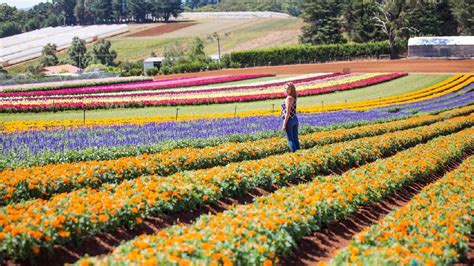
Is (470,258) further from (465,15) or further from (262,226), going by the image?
(465,15)

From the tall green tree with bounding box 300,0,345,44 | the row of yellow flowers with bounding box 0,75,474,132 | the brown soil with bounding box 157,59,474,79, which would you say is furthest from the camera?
the tall green tree with bounding box 300,0,345,44

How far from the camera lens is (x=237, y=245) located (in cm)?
793

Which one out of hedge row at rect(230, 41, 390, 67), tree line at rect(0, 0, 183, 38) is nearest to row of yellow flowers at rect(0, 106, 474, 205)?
hedge row at rect(230, 41, 390, 67)

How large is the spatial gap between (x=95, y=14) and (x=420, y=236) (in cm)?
18537

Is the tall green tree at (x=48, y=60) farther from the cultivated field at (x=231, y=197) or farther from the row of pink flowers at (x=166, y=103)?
the cultivated field at (x=231, y=197)

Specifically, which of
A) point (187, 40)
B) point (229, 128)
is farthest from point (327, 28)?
point (229, 128)

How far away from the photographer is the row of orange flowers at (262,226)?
24.2 ft

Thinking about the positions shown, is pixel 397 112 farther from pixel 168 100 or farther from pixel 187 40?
pixel 187 40

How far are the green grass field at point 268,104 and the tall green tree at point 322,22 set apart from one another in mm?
37681

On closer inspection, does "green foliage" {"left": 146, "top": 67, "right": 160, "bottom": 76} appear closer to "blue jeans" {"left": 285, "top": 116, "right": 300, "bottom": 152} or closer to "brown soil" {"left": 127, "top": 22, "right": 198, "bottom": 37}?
"blue jeans" {"left": 285, "top": 116, "right": 300, "bottom": 152}

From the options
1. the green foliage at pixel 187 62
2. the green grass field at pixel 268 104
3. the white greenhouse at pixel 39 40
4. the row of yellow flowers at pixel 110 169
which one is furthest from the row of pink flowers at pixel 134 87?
the white greenhouse at pixel 39 40

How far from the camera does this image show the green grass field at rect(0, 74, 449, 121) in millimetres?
34000

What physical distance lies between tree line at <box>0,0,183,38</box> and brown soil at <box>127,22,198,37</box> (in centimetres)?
1387

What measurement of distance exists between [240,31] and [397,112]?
11244cm
